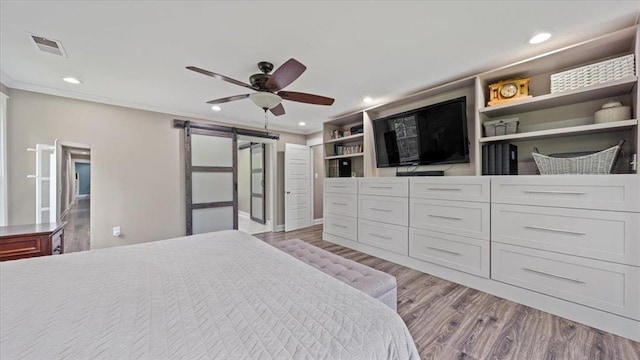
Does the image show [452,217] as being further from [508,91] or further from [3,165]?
[3,165]

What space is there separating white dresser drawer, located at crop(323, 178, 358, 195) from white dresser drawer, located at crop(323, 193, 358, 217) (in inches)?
2.7

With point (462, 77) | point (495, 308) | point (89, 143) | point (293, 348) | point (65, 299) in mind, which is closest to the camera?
point (293, 348)

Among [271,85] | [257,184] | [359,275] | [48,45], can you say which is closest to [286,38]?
[271,85]

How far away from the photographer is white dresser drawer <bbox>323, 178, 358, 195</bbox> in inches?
144

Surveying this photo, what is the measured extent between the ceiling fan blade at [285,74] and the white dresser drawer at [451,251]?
2.25m

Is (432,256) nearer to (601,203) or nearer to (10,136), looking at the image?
(601,203)

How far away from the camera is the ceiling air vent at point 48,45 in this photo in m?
1.91

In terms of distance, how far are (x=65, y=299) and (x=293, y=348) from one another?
3.36 feet

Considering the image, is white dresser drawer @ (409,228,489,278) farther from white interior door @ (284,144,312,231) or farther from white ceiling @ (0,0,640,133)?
white interior door @ (284,144,312,231)

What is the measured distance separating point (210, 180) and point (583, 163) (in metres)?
4.81

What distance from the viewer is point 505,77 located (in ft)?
8.14

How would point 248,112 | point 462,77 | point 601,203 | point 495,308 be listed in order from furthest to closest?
point 248,112, point 462,77, point 495,308, point 601,203

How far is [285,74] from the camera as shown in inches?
75.1

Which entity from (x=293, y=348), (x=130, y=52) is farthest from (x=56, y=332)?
(x=130, y=52)
